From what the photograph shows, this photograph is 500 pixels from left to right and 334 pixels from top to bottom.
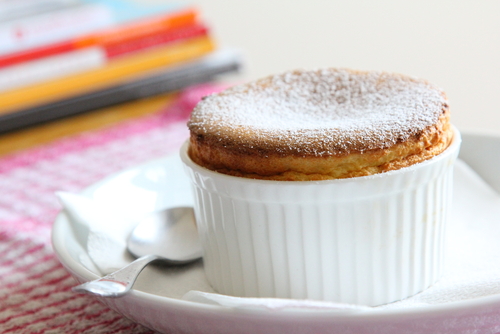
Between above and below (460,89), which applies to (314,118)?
above

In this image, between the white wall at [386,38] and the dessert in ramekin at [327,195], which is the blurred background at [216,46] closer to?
the white wall at [386,38]

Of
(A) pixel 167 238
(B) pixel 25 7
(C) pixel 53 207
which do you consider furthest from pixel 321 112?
(B) pixel 25 7

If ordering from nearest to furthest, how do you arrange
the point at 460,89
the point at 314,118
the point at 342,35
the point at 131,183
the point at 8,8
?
the point at 314,118, the point at 131,183, the point at 8,8, the point at 460,89, the point at 342,35

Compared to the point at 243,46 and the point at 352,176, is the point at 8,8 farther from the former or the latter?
the point at 352,176

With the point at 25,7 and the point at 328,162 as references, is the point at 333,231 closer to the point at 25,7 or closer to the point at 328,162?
the point at 328,162

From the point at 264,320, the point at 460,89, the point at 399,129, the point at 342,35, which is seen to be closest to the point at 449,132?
the point at 399,129

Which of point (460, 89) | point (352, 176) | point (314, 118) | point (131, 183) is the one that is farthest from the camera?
point (460, 89)
